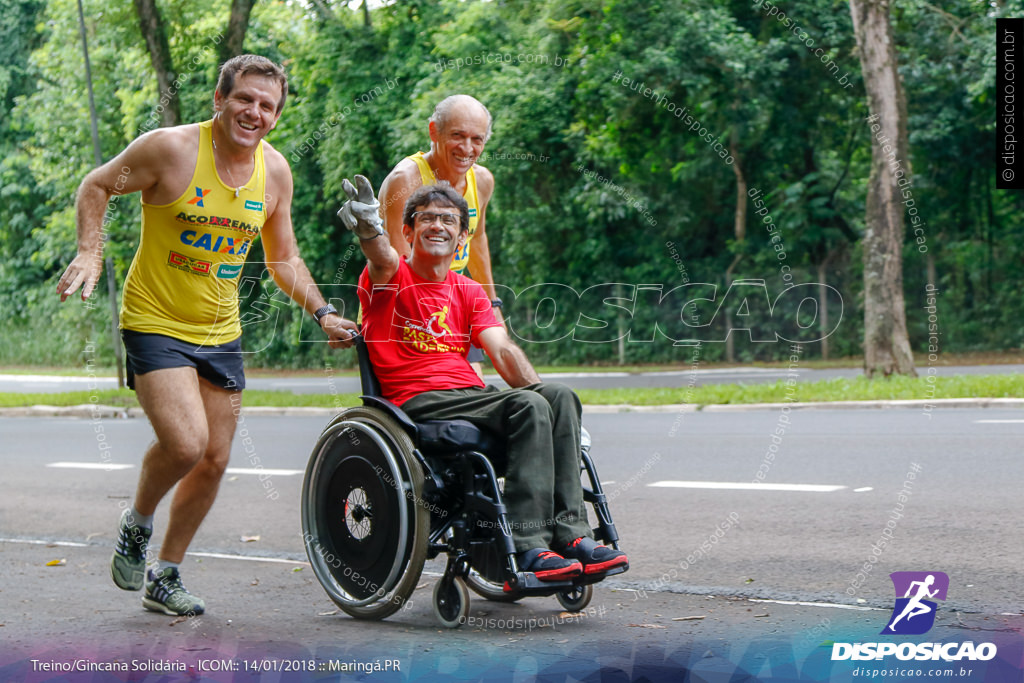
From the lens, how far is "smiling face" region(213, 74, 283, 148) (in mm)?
4434

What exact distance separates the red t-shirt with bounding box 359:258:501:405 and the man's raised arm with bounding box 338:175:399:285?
Result: 0.14 meters

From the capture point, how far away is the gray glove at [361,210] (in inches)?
162

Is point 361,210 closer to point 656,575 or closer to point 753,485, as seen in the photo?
point 656,575

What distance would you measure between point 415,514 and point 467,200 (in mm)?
1553

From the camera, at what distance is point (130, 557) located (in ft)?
15.3

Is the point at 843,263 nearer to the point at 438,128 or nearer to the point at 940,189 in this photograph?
the point at 940,189

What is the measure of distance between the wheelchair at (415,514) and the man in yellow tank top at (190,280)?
37cm

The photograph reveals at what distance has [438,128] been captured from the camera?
5.02 metres

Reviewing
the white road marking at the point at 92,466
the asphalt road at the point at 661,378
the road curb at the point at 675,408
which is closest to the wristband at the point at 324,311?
the white road marking at the point at 92,466

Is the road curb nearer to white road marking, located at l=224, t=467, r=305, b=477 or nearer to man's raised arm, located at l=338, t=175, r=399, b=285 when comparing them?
white road marking, located at l=224, t=467, r=305, b=477

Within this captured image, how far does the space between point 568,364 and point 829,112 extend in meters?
6.79

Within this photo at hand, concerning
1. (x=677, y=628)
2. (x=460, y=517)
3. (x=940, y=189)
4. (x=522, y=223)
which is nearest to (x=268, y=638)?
(x=460, y=517)

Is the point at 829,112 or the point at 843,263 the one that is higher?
the point at 829,112

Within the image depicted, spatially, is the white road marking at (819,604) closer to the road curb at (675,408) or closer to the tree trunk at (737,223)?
the road curb at (675,408)
